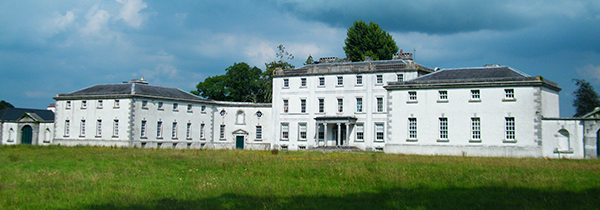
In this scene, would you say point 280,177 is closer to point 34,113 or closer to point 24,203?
point 24,203

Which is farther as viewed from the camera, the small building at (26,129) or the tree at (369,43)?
the tree at (369,43)

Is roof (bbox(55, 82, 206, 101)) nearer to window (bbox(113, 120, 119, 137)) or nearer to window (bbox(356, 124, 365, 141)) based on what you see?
window (bbox(113, 120, 119, 137))

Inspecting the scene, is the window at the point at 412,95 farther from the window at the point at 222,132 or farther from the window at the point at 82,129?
the window at the point at 82,129

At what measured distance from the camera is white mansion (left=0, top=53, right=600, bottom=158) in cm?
3834

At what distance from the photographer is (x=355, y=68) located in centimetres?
5409

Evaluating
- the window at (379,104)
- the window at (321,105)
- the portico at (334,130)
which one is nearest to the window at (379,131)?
the window at (379,104)

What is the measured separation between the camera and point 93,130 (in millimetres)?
53625

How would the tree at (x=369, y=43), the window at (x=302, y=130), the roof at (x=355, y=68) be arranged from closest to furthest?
the roof at (x=355, y=68), the window at (x=302, y=130), the tree at (x=369, y=43)

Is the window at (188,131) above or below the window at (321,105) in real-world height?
below

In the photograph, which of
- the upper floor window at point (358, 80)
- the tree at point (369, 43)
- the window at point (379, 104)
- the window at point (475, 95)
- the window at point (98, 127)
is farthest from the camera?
the tree at point (369, 43)

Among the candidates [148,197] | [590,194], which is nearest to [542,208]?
[590,194]

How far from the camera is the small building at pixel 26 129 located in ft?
192

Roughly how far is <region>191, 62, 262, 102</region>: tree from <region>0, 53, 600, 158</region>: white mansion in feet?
50.0

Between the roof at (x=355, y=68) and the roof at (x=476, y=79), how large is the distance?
7.00 metres
